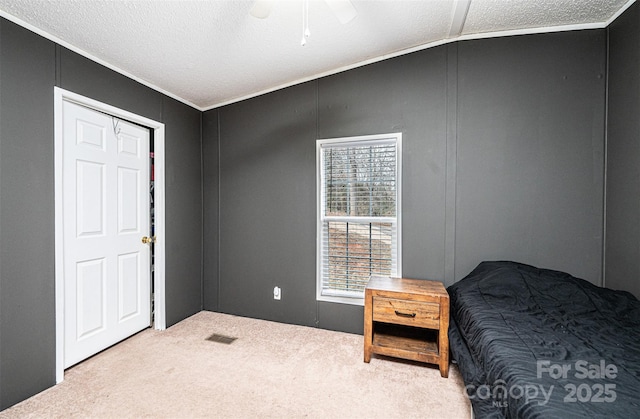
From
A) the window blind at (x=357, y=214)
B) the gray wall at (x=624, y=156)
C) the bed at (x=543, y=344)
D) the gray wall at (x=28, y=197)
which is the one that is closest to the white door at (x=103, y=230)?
the gray wall at (x=28, y=197)

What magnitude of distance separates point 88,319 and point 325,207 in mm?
2195

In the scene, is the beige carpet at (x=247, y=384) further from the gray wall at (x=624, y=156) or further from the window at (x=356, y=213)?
the gray wall at (x=624, y=156)

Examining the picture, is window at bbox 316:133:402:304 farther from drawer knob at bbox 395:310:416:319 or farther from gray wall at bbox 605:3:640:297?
gray wall at bbox 605:3:640:297

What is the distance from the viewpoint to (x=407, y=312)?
204 cm

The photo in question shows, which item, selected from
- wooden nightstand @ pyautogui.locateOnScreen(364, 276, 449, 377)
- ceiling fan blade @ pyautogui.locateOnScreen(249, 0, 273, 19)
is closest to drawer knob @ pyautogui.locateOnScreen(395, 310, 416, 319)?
wooden nightstand @ pyautogui.locateOnScreen(364, 276, 449, 377)

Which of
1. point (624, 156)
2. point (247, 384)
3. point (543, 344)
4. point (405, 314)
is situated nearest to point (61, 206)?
point (247, 384)

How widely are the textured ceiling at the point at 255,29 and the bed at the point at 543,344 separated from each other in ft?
6.26

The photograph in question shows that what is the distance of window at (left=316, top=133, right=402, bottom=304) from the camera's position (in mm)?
2598

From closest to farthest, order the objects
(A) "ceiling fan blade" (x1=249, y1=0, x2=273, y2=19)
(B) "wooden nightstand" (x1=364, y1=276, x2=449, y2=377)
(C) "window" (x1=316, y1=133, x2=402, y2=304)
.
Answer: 1. (A) "ceiling fan blade" (x1=249, y1=0, x2=273, y2=19)
2. (B) "wooden nightstand" (x1=364, y1=276, x2=449, y2=377)
3. (C) "window" (x1=316, y1=133, x2=402, y2=304)

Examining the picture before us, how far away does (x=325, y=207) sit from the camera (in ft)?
9.23

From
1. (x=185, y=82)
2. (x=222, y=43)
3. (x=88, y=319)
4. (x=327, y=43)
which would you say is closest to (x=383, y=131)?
(x=327, y=43)

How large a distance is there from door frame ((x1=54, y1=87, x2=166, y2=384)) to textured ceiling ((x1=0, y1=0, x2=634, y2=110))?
1.20 feet

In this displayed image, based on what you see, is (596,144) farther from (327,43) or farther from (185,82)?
(185,82)

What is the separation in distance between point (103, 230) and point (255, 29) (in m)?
2.02
